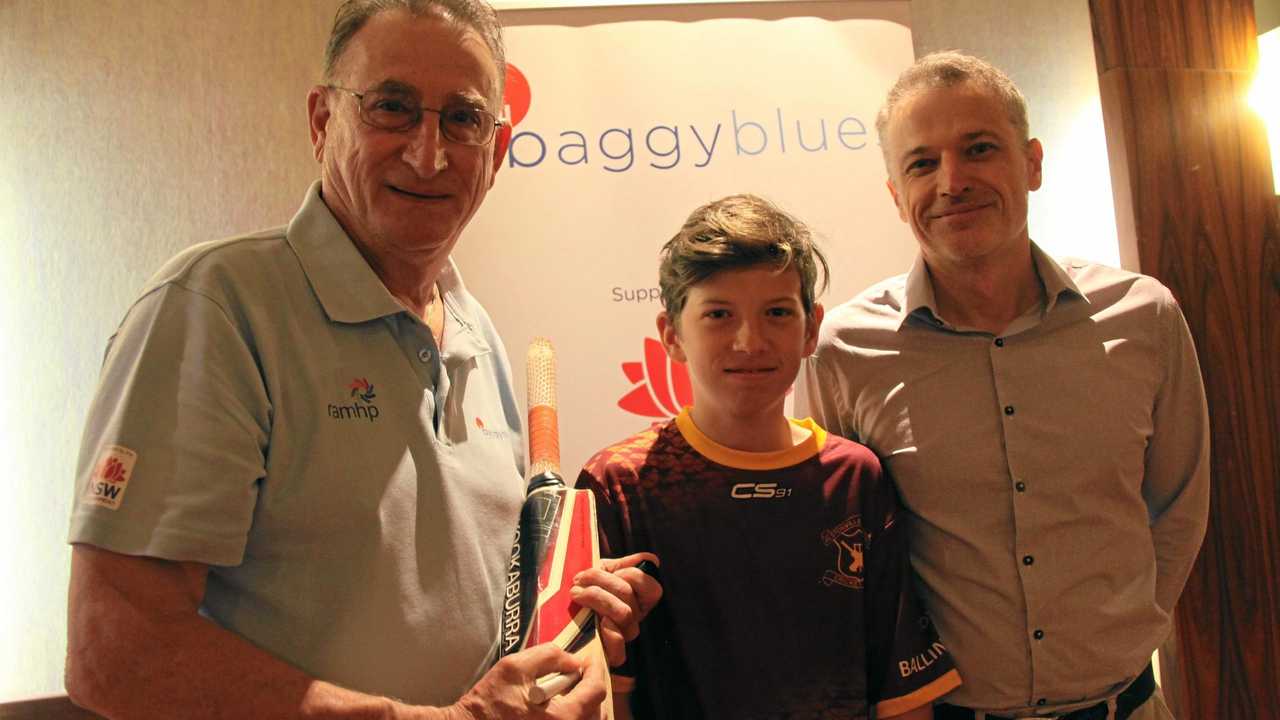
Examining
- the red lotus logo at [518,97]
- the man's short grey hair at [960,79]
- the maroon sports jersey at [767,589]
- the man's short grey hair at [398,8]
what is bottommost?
the maroon sports jersey at [767,589]

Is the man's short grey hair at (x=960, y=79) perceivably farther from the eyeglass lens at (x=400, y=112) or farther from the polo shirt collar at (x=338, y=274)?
the polo shirt collar at (x=338, y=274)

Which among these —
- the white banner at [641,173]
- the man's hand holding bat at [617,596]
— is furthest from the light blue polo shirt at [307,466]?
the white banner at [641,173]

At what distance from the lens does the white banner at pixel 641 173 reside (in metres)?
2.32

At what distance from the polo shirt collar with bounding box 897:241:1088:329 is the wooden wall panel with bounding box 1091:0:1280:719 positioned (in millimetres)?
846

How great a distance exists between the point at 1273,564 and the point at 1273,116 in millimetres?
1202

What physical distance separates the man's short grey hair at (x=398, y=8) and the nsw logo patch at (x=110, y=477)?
0.58 meters

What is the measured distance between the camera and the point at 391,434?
1.12 meters

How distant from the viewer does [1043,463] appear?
60.4 inches

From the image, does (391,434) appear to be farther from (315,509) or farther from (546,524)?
(546,524)

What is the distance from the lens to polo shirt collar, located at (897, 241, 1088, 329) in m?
1.62

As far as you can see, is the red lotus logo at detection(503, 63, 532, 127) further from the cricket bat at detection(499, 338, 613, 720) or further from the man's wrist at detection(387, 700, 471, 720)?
the man's wrist at detection(387, 700, 471, 720)

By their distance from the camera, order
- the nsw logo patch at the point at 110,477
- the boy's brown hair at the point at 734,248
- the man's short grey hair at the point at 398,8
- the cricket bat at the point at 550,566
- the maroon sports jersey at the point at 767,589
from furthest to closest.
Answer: the boy's brown hair at the point at 734,248, the maroon sports jersey at the point at 767,589, the man's short grey hair at the point at 398,8, the cricket bat at the point at 550,566, the nsw logo patch at the point at 110,477

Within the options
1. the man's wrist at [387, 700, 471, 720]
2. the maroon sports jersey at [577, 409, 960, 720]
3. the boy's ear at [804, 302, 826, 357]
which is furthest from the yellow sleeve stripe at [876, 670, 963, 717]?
the man's wrist at [387, 700, 471, 720]

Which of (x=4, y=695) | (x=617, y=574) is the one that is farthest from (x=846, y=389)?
(x=4, y=695)
